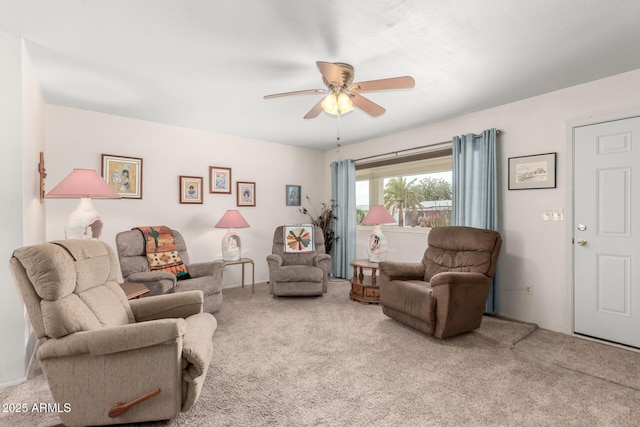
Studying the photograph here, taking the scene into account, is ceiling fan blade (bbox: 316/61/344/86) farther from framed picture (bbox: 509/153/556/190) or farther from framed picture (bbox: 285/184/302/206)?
framed picture (bbox: 285/184/302/206)

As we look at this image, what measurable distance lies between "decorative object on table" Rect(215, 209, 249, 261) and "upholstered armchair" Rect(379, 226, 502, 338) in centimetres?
210

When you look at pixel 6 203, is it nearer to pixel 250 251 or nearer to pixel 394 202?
pixel 250 251

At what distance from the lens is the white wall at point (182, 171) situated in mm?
3533

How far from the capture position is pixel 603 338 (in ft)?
9.18

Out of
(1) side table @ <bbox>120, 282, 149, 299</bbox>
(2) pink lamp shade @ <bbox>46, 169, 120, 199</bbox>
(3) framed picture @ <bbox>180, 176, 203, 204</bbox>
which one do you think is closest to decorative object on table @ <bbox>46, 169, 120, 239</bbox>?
(2) pink lamp shade @ <bbox>46, 169, 120, 199</bbox>

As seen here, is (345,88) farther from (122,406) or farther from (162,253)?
(162,253)

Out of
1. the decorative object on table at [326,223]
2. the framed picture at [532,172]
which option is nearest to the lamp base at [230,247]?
the decorative object on table at [326,223]

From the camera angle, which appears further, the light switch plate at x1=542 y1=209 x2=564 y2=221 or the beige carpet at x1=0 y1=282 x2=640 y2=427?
the light switch plate at x1=542 y1=209 x2=564 y2=221

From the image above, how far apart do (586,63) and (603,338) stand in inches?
93.1

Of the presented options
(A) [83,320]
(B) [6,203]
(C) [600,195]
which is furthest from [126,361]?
(C) [600,195]

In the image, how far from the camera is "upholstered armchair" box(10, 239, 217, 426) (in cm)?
148

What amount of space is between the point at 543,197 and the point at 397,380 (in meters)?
2.42

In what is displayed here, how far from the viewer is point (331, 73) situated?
2.07 metres

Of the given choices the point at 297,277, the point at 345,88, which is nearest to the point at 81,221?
the point at 297,277
